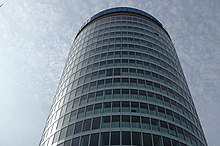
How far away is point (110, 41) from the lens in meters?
50.5

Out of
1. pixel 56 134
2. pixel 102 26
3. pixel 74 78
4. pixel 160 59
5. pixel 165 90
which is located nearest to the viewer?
pixel 56 134

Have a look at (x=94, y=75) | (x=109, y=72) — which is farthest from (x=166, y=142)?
(x=94, y=75)

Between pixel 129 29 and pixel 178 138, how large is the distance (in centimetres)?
3070

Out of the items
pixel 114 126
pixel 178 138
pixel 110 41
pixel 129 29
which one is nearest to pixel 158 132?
pixel 178 138

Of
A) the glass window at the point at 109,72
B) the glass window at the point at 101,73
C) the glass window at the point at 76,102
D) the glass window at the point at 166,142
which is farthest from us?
the glass window at the point at 101,73

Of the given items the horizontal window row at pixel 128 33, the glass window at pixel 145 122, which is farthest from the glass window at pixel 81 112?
the horizontal window row at pixel 128 33

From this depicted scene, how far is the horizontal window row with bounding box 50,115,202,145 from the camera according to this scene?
3191 centimetres

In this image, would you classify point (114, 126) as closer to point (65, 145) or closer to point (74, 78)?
point (65, 145)

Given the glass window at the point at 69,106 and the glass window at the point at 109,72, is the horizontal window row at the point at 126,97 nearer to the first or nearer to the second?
the glass window at the point at 69,106

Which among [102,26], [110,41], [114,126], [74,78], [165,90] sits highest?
[102,26]

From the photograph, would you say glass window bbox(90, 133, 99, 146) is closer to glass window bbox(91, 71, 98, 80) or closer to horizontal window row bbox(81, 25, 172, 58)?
glass window bbox(91, 71, 98, 80)

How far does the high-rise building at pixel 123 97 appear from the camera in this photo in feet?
103

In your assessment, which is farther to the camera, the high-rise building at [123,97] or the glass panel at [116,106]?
the glass panel at [116,106]

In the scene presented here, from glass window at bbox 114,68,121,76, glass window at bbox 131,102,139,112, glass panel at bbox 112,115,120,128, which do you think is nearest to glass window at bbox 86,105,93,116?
glass panel at bbox 112,115,120,128
